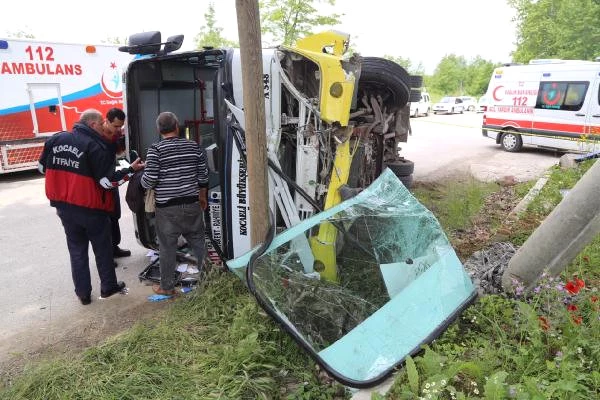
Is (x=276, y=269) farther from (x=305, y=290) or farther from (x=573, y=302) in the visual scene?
(x=573, y=302)

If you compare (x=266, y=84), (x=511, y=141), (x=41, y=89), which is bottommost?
(x=511, y=141)

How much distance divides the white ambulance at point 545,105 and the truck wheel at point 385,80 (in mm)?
7921

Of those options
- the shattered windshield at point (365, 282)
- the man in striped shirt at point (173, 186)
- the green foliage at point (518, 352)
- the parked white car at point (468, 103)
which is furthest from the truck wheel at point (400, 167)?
the parked white car at point (468, 103)

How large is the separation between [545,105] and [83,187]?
40.7 ft

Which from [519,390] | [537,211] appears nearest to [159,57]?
[519,390]

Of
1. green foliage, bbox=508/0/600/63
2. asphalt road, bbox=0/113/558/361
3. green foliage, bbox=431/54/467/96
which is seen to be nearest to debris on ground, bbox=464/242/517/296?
asphalt road, bbox=0/113/558/361

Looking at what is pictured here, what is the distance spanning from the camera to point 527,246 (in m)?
3.11

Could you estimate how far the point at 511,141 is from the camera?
13227 millimetres

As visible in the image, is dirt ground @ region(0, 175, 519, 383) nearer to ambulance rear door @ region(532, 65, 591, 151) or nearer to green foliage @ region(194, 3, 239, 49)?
ambulance rear door @ region(532, 65, 591, 151)

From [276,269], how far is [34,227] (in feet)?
15.9

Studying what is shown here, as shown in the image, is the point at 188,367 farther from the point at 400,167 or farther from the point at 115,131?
the point at 400,167

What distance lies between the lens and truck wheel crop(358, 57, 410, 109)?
4.57 metres

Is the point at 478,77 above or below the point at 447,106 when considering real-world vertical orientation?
above

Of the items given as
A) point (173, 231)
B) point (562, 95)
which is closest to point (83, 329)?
point (173, 231)
